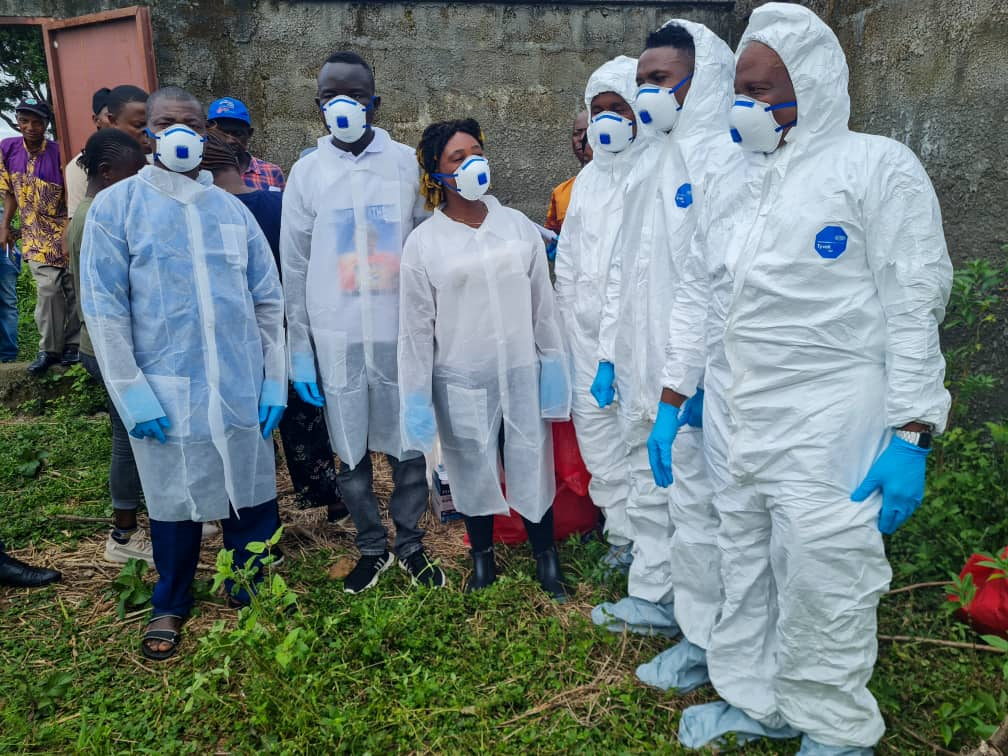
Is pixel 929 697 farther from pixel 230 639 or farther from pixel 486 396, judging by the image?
pixel 230 639

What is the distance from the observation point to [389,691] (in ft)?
7.91

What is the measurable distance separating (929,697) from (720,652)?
2.33ft

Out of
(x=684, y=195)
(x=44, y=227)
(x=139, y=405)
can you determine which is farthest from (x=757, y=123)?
(x=44, y=227)

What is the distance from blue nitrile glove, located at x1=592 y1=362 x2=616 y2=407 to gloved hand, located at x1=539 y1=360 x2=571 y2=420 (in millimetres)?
128

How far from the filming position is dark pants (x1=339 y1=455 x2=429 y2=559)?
3.02 metres

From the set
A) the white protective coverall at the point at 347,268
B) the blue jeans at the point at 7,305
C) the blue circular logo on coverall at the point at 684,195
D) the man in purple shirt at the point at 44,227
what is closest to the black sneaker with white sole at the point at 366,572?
the white protective coverall at the point at 347,268

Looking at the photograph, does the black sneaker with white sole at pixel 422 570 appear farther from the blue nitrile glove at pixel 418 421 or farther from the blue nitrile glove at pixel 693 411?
the blue nitrile glove at pixel 693 411

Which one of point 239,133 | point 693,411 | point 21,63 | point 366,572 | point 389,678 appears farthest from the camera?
point 21,63

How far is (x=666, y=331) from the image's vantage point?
8.33ft

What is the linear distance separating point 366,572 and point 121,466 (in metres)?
1.16

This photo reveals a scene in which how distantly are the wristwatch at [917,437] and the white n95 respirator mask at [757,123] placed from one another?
80 cm

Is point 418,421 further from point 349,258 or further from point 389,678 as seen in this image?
point 389,678

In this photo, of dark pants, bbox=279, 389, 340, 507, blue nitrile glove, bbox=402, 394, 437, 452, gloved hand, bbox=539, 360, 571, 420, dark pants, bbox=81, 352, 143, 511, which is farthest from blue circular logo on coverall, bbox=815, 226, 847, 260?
dark pants, bbox=81, 352, 143, 511

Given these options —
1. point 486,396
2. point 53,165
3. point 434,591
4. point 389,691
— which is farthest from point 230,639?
point 53,165
